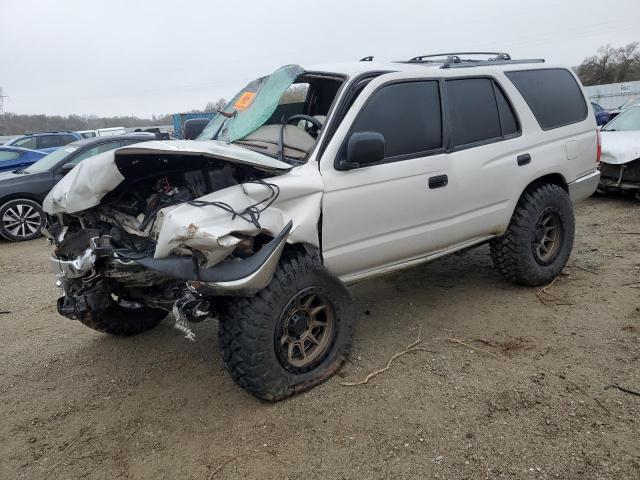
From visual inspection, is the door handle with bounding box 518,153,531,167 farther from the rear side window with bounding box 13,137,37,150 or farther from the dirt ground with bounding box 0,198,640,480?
the rear side window with bounding box 13,137,37,150

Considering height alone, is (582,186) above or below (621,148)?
above

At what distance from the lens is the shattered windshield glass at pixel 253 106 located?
3.62 meters

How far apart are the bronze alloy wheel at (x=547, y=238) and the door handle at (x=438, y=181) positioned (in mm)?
1255

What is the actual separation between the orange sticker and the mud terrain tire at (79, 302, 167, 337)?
1756mm

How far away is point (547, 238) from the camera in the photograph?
467cm

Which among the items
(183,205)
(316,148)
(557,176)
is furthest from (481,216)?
(183,205)

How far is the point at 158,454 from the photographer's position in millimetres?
2717

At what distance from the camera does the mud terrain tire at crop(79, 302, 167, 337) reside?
381 cm

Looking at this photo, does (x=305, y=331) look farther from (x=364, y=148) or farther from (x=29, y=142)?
(x=29, y=142)

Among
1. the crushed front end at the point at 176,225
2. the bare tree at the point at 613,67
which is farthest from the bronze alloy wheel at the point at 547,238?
the bare tree at the point at 613,67

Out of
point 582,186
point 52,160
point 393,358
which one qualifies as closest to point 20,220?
point 52,160

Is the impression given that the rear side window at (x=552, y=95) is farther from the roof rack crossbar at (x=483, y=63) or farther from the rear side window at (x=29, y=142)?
the rear side window at (x=29, y=142)

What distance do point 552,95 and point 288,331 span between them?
3270 millimetres

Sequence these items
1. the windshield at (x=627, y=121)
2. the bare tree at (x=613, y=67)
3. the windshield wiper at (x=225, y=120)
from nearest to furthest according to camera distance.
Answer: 1. the windshield wiper at (x=225, y=120)
2. the windshield at (x=627, y=121)
3. the bare tree at (x=613, y=67)
